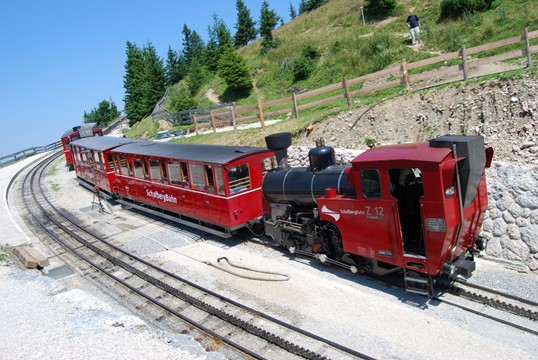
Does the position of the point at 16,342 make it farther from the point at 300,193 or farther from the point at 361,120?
the point at 361,120

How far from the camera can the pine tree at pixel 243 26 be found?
66.6 meters

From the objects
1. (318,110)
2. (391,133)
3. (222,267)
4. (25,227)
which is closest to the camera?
(222,267)

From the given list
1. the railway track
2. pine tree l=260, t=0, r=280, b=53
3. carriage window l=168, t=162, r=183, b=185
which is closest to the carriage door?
the railway track

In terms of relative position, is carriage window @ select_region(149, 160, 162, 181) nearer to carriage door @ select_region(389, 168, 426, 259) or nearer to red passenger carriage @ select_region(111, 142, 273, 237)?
red passenger carriage @ select_region(111, 142, 273, 237)

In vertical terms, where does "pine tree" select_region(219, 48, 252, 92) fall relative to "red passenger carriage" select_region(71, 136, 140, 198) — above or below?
above

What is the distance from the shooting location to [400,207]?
8.78m

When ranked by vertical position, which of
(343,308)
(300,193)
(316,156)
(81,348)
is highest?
(316,156)

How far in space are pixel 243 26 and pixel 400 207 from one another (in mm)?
62549

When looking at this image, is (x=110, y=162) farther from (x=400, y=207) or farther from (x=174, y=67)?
(x=174, y=67)

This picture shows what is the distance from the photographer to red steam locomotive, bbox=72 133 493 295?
770 centimetres

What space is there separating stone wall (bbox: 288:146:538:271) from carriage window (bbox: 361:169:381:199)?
11.4 feet

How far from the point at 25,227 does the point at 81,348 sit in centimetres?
1333

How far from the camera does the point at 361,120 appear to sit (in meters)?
16.3

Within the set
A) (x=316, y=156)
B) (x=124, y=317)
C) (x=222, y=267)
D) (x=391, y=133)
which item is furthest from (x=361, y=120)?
(x=124, y=317)
